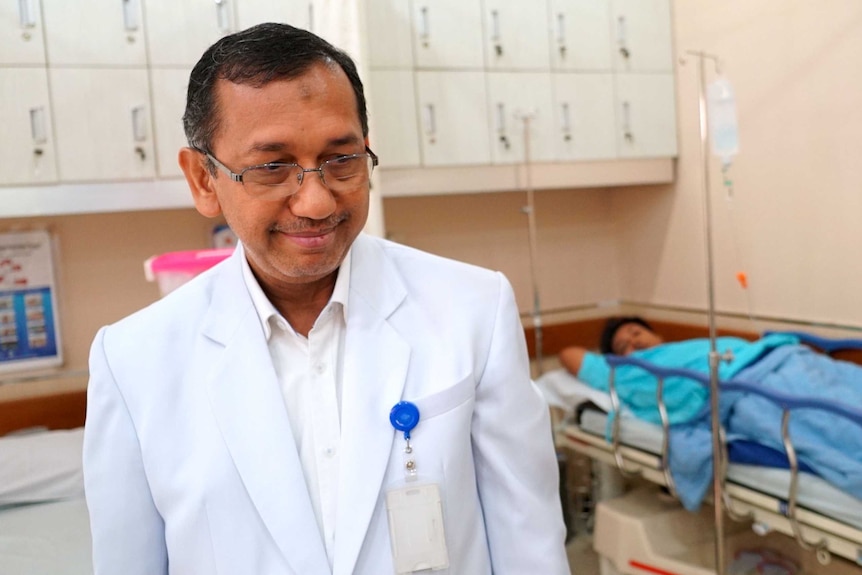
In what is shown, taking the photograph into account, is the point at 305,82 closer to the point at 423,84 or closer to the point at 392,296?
the point at 392,296

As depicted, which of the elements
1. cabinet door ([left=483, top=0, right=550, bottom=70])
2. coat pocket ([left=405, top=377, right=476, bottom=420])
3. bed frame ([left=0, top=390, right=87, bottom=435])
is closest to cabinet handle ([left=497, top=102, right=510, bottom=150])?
cabinet door ([left=483, top=0, right=550, bottom=70])

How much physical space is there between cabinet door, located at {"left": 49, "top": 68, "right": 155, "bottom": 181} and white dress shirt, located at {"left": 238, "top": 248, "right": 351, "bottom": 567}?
5.82 ft

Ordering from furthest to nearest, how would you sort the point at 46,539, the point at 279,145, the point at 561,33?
1. the point at 561,33
2. the point at 46,539
3. the point at 279,145

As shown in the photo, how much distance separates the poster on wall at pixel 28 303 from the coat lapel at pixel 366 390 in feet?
7.27

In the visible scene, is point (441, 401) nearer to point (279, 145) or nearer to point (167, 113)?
point (279, 145)

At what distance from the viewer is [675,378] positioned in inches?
103

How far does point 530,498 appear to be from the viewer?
1091 millimetres

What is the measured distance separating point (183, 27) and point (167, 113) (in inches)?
12.6

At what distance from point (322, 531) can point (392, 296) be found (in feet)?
1.17

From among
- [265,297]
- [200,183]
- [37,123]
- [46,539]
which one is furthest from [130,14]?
[265,297]

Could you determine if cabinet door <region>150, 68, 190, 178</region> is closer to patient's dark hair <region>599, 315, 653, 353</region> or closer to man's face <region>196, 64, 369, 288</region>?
man's face <region>196, 64, 369, 288</region>

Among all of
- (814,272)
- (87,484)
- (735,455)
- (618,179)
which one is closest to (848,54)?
(814,272)

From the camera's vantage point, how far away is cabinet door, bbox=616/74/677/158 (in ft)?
11.5

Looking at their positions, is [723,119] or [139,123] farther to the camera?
[139,123]
